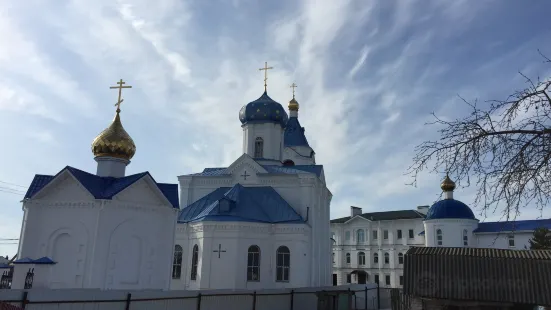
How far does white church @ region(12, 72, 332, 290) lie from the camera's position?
14.0 metres

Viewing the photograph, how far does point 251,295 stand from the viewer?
578 inches

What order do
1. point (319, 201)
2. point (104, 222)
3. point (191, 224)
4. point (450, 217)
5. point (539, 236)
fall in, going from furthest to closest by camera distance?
point (450, 217)
point (539, 236)
point (319, 201)
point (191, 224)
point (104, 222)

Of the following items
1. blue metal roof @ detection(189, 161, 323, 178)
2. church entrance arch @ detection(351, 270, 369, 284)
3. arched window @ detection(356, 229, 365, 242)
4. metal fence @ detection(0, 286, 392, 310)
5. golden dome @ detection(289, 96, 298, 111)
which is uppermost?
golden dome @ detection(289, 96, 298, 111)

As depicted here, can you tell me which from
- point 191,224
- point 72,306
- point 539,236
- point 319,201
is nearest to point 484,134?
point 72,306

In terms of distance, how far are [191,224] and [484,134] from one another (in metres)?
16.9

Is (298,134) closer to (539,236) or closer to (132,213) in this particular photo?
(539,236)

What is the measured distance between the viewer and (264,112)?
27047mm

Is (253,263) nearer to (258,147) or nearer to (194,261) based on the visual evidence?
(194,261)

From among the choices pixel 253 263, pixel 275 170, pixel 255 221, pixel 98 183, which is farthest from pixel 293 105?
pixel 98 183

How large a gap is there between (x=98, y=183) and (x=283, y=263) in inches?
378

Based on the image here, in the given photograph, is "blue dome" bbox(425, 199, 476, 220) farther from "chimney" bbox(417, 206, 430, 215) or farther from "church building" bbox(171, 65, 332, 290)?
"chimney" bbox(417, 206, 430, 215)

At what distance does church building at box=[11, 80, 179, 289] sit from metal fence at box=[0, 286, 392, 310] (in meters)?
2.82

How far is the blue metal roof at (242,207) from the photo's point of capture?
68.8ft

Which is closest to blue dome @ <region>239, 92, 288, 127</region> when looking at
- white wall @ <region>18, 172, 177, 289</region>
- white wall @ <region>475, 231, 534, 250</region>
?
white wall @ <region>18, 172, 177, 289</region>
